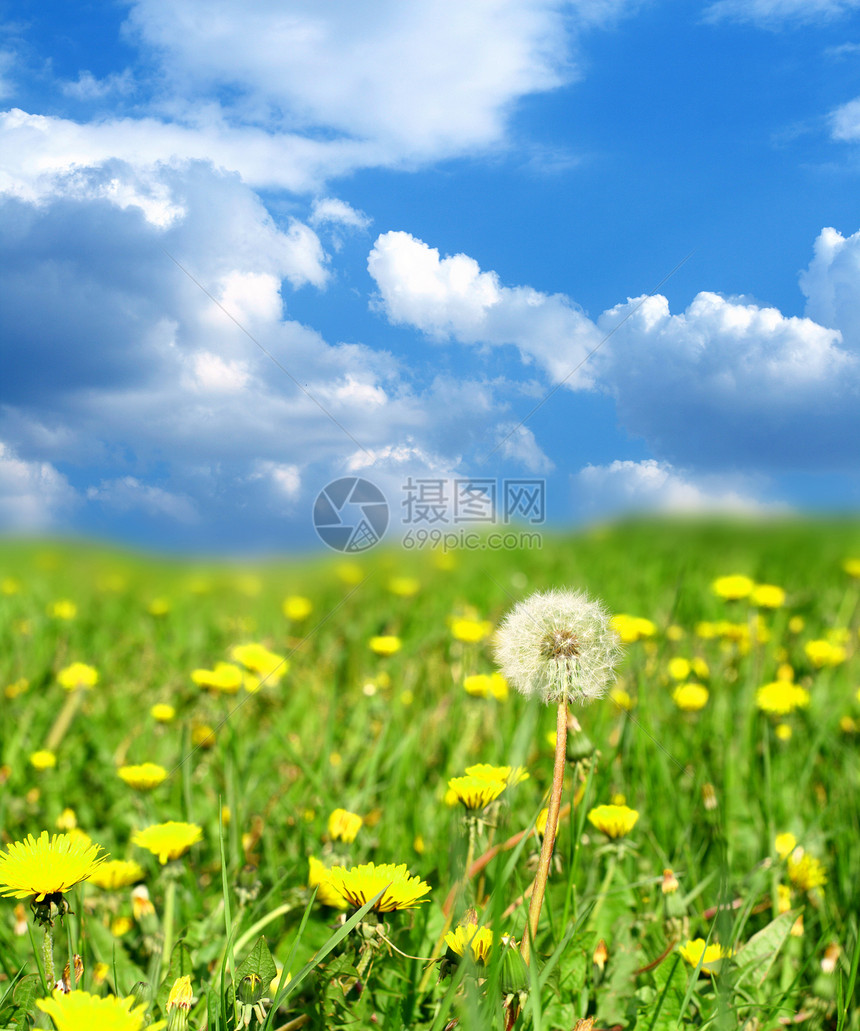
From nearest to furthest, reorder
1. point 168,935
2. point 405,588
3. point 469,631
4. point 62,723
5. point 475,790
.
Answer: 1. point 475,790
2. point 168,935
3. point 62,723
4. point 469,631
5. point 405,588

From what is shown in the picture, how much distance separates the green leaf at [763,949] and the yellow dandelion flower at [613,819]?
24 centimetres

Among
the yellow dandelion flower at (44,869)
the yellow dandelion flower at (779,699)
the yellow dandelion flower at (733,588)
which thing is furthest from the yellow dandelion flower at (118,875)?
the yellow dandelion flower at (733,588)

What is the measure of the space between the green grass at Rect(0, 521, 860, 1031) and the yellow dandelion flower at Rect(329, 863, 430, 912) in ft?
0.12

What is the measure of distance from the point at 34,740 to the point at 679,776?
1880 millimetres

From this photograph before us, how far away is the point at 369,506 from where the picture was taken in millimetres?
2199

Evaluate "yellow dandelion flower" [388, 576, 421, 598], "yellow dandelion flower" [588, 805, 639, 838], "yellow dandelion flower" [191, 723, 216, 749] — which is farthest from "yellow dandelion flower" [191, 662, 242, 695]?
"yellow dandelion flower" [388, 576, 421, 598]

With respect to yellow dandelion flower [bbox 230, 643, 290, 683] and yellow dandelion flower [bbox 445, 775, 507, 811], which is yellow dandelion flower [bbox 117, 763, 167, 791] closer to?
yellow dandelion flower [bbox 230, 643, 290, 683]

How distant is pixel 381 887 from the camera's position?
987mm

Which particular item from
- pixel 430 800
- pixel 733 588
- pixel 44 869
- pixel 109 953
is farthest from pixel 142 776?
pixel 733 588

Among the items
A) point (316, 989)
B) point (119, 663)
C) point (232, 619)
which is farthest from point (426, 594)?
point (316, 989)

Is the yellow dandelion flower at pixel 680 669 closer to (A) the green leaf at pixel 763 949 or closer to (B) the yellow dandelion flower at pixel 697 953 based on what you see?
(A) the green leaf at pixel 763 949

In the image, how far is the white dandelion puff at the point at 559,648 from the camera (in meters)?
0.92

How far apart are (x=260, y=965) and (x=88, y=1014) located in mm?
235

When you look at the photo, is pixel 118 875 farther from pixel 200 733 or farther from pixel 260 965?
pixel 200 733
